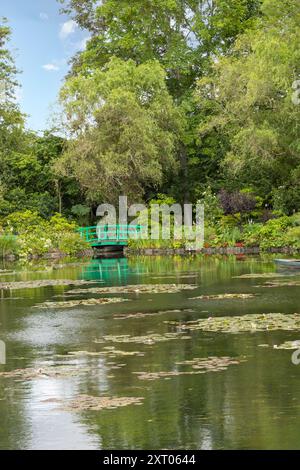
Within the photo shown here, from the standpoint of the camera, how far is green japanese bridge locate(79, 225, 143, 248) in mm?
41688

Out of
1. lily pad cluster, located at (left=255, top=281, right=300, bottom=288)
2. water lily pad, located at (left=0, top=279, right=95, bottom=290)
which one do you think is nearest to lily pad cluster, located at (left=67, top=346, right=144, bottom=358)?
lily pad cluster, located at (left=255, top=281, right=300, bottom=288)

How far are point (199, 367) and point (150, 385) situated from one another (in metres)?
1.10

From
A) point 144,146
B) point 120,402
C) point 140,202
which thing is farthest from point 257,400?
point 140,202

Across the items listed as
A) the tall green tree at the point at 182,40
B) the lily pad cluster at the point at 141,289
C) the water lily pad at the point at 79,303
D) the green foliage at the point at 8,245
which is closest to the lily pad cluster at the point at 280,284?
the lily pad cluster at the point at 141,289

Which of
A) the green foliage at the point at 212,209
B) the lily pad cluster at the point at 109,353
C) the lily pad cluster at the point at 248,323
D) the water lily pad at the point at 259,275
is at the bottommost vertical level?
the lily pad cluster at the point at 109,353

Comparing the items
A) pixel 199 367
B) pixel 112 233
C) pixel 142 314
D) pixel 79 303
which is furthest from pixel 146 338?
pixel 112 233

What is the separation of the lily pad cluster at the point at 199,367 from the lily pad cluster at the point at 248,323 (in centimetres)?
243

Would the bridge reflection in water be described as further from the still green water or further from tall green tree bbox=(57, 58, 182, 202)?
tall green tree bbox=(57, 58, 182, 202)

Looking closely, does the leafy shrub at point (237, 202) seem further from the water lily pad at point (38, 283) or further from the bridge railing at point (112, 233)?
the water lily pad at point (38, 283)

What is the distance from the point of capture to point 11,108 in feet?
181

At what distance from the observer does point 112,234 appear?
4222 cm

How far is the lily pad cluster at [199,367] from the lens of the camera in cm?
967

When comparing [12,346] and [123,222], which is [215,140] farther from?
[12,346]
